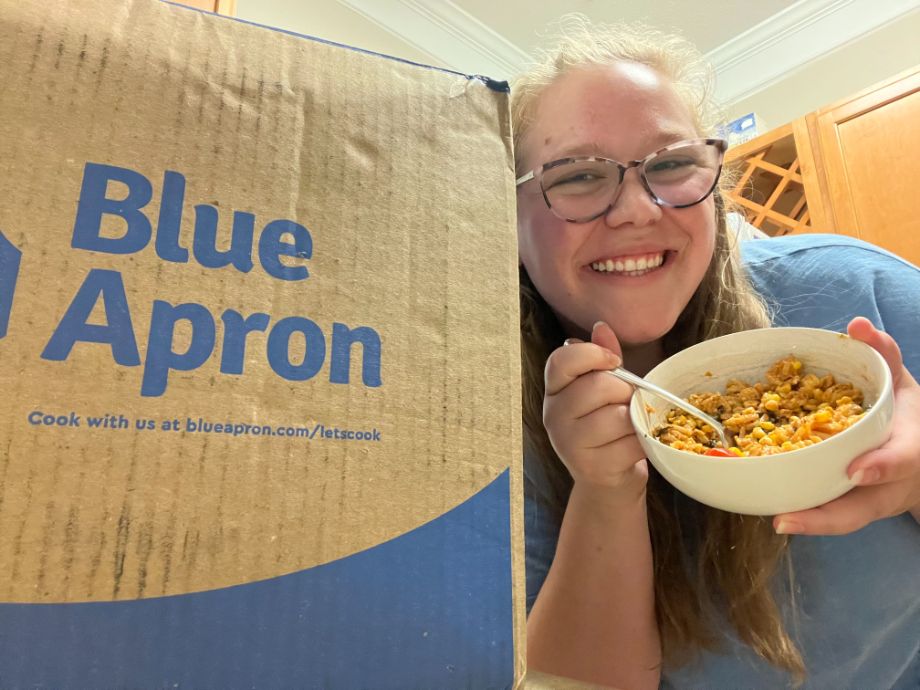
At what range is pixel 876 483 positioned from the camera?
16.9 inches

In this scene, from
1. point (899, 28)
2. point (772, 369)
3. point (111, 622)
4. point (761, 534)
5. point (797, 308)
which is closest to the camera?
point (111, 622)

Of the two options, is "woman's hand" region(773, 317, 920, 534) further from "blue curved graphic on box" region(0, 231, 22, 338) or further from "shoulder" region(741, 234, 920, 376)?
"blue curved graphic on box" region(0, 231, 22, 338)

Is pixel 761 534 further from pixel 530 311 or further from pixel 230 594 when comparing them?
pixel 230 594

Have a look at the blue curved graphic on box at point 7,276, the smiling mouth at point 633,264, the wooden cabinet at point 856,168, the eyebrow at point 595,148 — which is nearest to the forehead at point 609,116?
the eyebrow at point 595,148

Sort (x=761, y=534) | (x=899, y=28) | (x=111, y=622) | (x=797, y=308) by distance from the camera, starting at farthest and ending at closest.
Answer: (x=899, y=28) < (x=797, y=308) < (x=761, y=534) < (x=111, y=622)

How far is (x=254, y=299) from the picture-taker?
35cm

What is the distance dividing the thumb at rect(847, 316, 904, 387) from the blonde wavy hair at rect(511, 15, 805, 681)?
0.23m

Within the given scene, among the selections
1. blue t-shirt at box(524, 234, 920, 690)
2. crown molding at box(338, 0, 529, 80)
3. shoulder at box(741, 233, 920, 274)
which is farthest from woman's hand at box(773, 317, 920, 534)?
crown molding at box(338, 0, 529, 80)

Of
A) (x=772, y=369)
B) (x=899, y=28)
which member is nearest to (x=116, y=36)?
(x=772, y=369)

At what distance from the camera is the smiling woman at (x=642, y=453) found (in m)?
0.64

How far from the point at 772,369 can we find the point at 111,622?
0.51 meters

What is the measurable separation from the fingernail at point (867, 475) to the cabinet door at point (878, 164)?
1937mm

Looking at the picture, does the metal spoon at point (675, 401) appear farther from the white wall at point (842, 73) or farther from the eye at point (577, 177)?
the white wall at point (842, 73)

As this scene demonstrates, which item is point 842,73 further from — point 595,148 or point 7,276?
point 7,276
